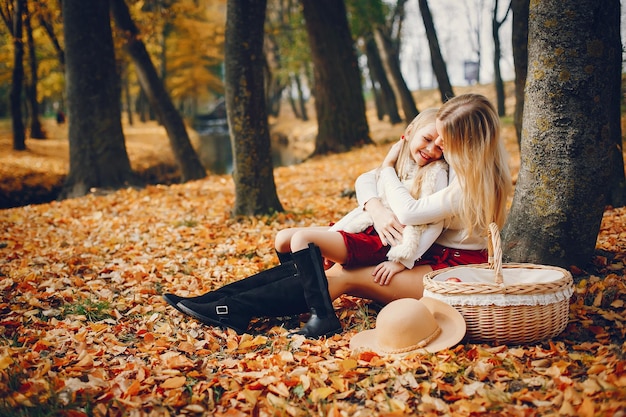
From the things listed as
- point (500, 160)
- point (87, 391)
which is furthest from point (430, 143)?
point (87, 391)

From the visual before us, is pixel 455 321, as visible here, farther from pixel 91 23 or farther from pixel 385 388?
pixel 91 23

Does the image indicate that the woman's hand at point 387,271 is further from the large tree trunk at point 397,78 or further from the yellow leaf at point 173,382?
the large tree trunk at point 397,78

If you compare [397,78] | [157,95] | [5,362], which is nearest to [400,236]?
[5,362]

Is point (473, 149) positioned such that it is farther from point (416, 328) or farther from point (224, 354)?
point (224, 354)

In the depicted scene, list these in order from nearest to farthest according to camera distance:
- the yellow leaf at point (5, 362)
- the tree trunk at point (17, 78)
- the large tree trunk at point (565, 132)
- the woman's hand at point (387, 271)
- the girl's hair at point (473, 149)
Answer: the yellow leaf at point (5, 362), the girl's hair at point (473, 149), the large tree trunk at point (565, 132), the woman's hand at point (387, 271), the tree trunk at point (17, 78)

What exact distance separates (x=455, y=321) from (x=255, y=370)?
1.16 metres

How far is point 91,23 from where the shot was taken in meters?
9.10

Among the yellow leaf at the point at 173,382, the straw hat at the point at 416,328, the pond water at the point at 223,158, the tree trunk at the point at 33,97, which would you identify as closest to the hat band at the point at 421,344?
the straw hat at the point at 416,328

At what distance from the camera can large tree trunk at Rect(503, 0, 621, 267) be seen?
319 cm

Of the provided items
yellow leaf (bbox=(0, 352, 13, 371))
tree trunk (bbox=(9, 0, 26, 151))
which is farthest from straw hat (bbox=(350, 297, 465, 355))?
tree trunk (bbox=(9, 0, 26, 151))

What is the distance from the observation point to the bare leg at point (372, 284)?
3.33 metres

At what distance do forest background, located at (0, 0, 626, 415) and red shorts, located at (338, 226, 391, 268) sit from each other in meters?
0.37

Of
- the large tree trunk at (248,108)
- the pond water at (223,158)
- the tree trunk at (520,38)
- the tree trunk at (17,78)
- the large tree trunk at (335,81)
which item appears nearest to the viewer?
the large tree trunk at (248,108)

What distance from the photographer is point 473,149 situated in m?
→ 3.09
